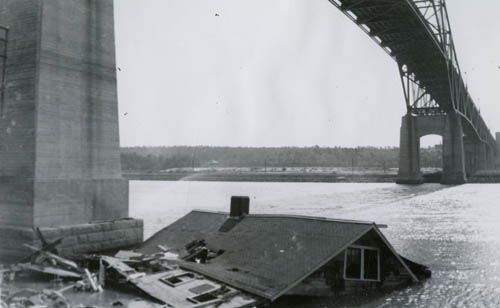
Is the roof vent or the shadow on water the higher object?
the roof vent

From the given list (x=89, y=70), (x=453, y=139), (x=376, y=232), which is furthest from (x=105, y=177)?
(x=453, y=139)

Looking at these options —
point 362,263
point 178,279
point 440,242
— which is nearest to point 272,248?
point 362,263

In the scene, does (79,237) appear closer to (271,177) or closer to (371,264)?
A: (371,264)

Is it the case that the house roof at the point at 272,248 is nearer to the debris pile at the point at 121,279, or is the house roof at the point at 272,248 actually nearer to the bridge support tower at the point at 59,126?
the debris pile at the point at 121,279

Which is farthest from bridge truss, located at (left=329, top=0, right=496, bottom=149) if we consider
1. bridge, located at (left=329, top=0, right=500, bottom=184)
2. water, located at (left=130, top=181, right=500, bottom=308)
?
water, located at (left=130, top=181, right=500, bottom=308)

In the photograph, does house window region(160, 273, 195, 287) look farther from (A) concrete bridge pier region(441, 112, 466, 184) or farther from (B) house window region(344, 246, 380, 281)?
(A) concrete bridge pier region(441, 112, 466, 184)
